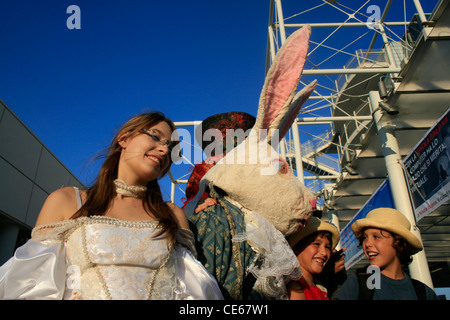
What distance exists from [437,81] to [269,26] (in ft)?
14.9

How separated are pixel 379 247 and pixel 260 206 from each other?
1291mm

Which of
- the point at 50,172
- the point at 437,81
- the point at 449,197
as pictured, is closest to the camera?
the point at 449,197

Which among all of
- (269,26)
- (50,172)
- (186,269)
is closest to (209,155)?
(186,269)

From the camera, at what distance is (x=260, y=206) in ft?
5.54

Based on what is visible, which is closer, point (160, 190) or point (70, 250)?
point (70, 250)

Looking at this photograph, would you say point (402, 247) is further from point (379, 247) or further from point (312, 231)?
point (312, 231)

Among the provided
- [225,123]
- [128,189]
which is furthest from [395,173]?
[128,189]

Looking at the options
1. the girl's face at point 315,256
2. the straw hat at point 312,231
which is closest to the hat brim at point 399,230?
the straw hat at point 312,231

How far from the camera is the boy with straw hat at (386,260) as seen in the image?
2.14m

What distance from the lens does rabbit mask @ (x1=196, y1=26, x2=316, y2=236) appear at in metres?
1.70

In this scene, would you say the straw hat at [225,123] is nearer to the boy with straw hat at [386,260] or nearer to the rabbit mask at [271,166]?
the rabbit mask at [271,166]

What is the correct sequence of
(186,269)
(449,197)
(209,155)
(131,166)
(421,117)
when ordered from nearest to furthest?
(186,269), (131,166), (209,155), (449,197), (421,117)

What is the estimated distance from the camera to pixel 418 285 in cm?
222
